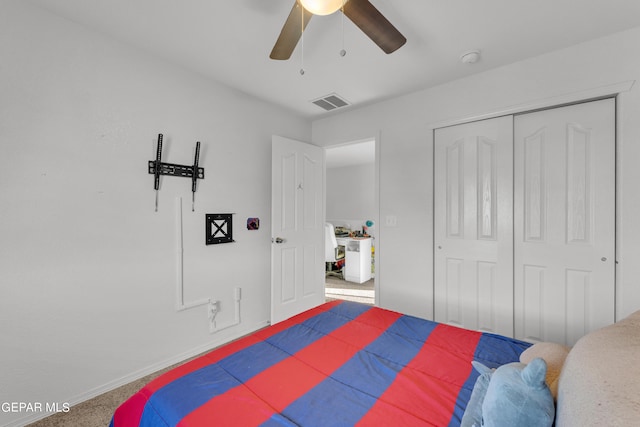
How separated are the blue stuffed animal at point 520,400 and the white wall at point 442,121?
1782 mm

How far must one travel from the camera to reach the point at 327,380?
3.62ft

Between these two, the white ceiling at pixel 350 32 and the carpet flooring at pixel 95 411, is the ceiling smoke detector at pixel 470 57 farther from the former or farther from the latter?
the carpet flooring at pixel 95 411

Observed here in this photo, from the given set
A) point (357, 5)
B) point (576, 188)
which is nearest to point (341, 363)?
point (357, 5)

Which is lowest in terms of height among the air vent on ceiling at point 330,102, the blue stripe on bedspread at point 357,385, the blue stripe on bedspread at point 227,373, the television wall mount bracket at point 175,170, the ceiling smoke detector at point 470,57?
the blue stripe on bedspread at point 357,385

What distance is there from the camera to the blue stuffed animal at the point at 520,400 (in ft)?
2.29

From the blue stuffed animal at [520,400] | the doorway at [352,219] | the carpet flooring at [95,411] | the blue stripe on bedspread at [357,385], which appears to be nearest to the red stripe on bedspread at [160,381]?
the blue stripe on bedspread at [357,385]

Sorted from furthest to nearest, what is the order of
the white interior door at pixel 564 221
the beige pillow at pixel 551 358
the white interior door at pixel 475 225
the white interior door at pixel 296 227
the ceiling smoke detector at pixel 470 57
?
the white interior door at pixel 296 227
the white interior door at pixel 475 225
the ceiling smoke detector at pixel 470 57
the white interior door at pixel 564 221
the beige pillow at pixel 551 358

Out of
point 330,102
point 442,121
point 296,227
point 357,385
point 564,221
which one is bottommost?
point 357,385

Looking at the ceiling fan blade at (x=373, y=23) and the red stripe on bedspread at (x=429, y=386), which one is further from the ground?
the ceiling fan blade at (x=373, y=23)

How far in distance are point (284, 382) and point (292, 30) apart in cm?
163

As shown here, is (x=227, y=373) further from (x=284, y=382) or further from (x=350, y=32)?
(x=350, y=32)

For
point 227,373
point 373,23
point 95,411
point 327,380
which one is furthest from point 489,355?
point 95,411

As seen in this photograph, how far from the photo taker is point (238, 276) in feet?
8.94

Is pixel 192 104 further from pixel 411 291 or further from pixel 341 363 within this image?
pixel 411 291
